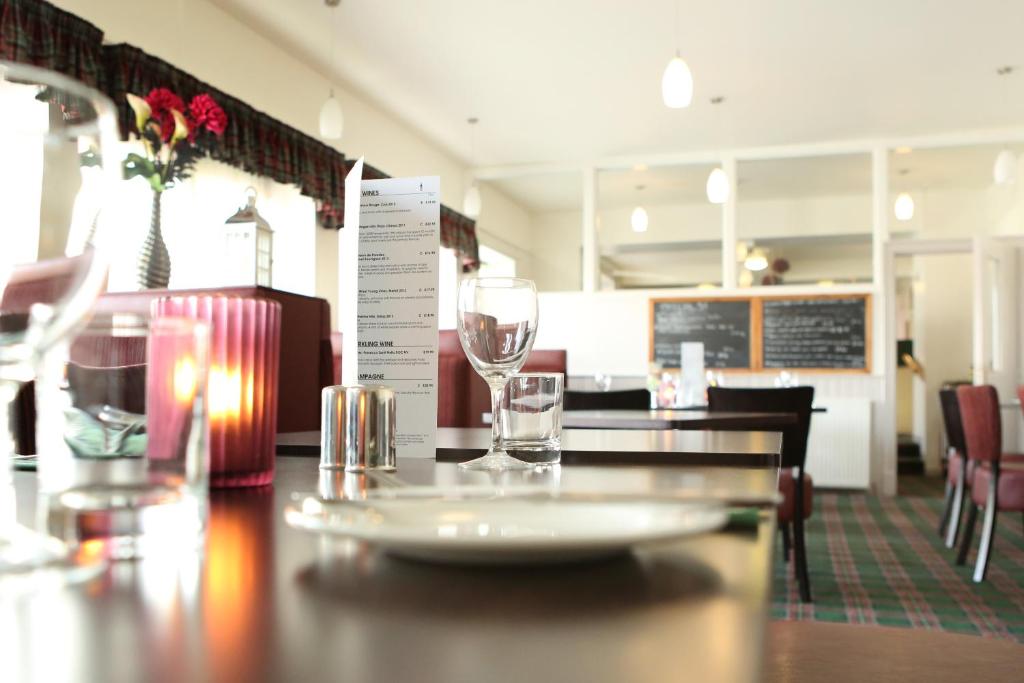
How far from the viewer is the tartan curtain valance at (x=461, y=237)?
779 centimetres

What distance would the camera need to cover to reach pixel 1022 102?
6.73m

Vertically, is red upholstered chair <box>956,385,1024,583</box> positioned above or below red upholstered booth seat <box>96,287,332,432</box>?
below

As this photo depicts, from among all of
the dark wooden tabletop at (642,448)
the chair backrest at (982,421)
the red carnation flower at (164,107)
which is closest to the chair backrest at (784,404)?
the chair backrest at (982,421)

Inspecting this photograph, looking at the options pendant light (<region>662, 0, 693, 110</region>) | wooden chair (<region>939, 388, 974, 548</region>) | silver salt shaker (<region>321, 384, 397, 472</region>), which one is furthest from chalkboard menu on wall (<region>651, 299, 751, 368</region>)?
silver salt shaker (<region>321, 384, 397, 472</region>)

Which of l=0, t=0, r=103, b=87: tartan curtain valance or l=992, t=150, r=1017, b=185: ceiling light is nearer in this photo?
l=0, t=0, r=103, b=87: tartan curtain valance

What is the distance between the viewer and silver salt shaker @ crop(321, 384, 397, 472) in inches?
31.2

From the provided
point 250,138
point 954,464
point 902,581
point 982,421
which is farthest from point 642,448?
point 250,138

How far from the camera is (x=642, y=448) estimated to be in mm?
972

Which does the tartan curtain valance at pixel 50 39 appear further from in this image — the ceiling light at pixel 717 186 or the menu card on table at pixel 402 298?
the ceiling light at pixel 717 186

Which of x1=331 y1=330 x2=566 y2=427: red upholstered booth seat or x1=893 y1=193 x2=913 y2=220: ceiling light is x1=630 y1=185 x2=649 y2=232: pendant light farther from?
x1=331 y1=330 x2=566 y2=427: red upholstered booth seat

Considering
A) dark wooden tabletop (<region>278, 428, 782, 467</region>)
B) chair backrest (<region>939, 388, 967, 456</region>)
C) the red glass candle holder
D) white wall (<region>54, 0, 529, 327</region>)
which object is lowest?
chair backrest (<region>939, 388, 967, 456</region>)

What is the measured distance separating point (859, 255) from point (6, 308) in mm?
8134

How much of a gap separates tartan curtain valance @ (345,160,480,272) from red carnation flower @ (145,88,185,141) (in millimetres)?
4774

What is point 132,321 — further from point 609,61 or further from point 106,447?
point 609,61
